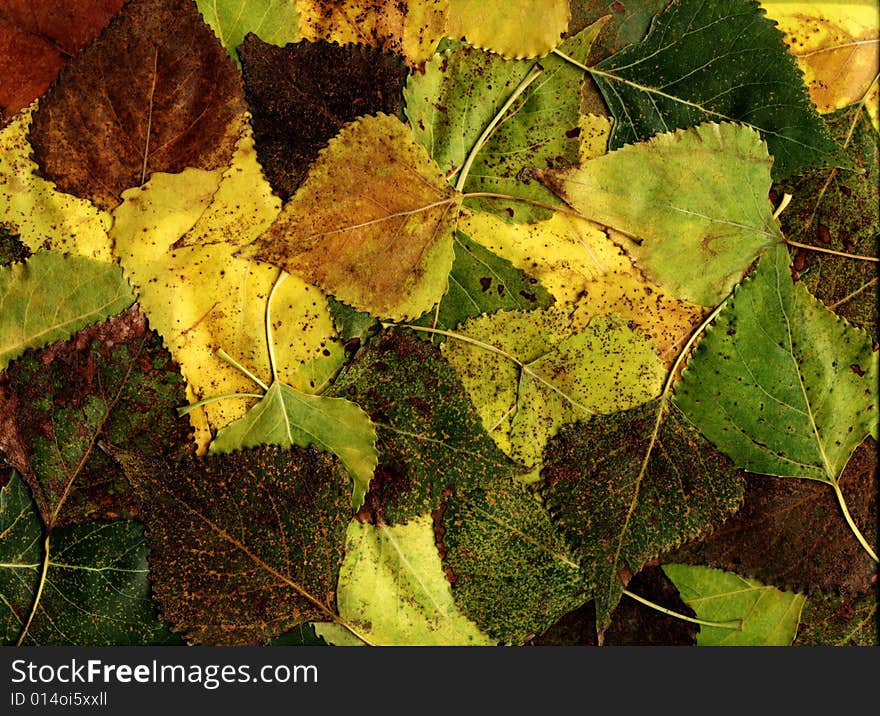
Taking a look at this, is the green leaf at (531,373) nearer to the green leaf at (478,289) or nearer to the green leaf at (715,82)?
the green leaf at (478,289)

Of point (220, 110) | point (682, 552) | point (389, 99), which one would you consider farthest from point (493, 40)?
point (682, 552)

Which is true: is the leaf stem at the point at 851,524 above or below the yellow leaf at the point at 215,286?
below

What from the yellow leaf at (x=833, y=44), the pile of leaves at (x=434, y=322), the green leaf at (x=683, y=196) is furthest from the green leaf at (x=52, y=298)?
the yellow leaf at (x=833, y=44)

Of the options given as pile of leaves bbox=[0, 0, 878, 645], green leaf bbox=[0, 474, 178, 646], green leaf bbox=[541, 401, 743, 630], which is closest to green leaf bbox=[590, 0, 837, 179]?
pile of leaves bbox=[0, 0, 878, 645]

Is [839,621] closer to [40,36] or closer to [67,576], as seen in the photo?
[67,576]

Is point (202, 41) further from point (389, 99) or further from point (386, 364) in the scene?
point (386, 364)

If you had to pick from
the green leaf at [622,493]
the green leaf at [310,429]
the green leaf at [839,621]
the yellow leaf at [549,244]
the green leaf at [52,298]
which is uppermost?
the yellow leaf at [549,244]
